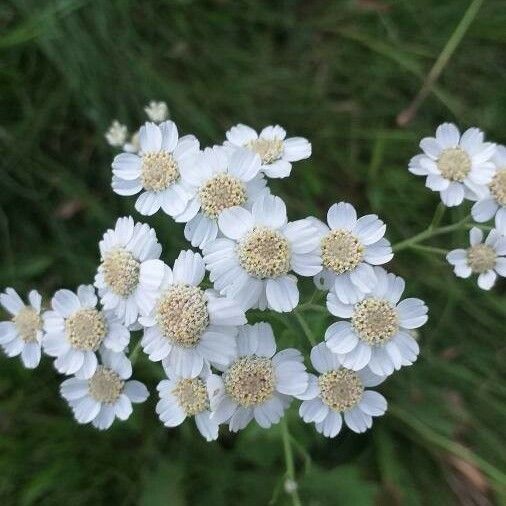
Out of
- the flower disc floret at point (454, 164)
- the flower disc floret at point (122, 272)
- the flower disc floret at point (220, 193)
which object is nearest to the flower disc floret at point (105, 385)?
the flower disc floret at point (122, 272)

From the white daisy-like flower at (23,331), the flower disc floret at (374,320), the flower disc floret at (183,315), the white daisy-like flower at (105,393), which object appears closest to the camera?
the flower disc floret at (183,315)

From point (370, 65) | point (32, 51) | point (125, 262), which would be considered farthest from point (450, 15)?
point (125, 262)

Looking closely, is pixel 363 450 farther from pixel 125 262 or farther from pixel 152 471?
pixel 125 262

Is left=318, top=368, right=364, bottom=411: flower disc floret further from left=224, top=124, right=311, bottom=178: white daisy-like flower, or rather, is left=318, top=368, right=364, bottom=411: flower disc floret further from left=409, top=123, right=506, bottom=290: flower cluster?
left=224, top=124, right=311, bottom=178: white daisy-like flower

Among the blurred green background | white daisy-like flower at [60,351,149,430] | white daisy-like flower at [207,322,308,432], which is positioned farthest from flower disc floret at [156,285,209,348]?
the blurred green background

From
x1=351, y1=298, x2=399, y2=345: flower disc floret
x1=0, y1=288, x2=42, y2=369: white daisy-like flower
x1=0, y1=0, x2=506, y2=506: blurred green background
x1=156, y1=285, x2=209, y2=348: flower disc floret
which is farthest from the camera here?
x1=0, y1=0, x2=506, y2=506: blurred green background

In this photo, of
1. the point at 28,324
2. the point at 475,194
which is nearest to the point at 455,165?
the point at 475,194

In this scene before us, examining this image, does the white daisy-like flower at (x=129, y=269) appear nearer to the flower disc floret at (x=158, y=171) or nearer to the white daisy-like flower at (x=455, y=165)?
the flower disc floret at (x=158, y=171)
